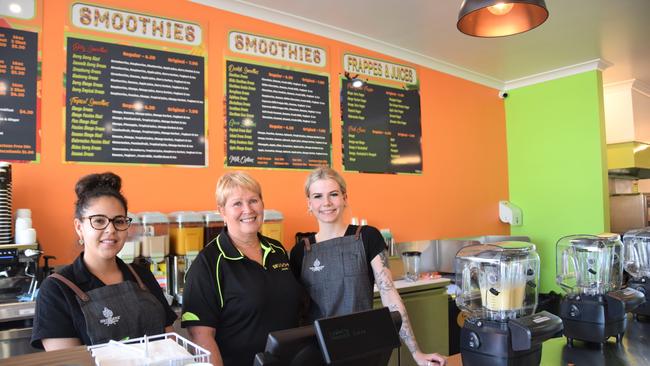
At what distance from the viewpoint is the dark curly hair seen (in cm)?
149

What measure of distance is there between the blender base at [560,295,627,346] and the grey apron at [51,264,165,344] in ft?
5.12

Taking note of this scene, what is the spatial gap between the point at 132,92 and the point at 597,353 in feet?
8.95

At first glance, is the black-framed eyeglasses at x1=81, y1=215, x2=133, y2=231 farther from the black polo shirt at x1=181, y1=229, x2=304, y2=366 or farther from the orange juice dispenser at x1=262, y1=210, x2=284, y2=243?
the orange juice dispenser at x1=262, y1=210, x2=284, y2=243

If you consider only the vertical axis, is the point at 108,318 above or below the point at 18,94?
below

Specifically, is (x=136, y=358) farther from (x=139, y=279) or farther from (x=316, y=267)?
(x=316, y=267)

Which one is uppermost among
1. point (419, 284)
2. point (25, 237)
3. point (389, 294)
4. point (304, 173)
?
point (304, 173)

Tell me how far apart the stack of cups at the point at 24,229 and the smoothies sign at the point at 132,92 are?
1.34 feet

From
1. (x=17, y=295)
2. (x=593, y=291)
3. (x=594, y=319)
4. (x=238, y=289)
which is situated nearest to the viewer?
(x=238, y=289)

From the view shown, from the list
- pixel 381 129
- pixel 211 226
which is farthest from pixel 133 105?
pixel 381 129

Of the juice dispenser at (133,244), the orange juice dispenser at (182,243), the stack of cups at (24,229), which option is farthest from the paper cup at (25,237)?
the orange juice dispenser at (182,243)

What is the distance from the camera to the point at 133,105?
9.39 feet

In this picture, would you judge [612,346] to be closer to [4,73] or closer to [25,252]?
[25,252]

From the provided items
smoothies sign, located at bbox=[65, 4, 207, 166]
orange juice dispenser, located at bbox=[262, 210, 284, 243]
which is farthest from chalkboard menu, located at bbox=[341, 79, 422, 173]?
smoothies sign, located at bbox=[65, 4, 207, 166]

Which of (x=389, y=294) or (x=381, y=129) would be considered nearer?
(x=389, y=294)
